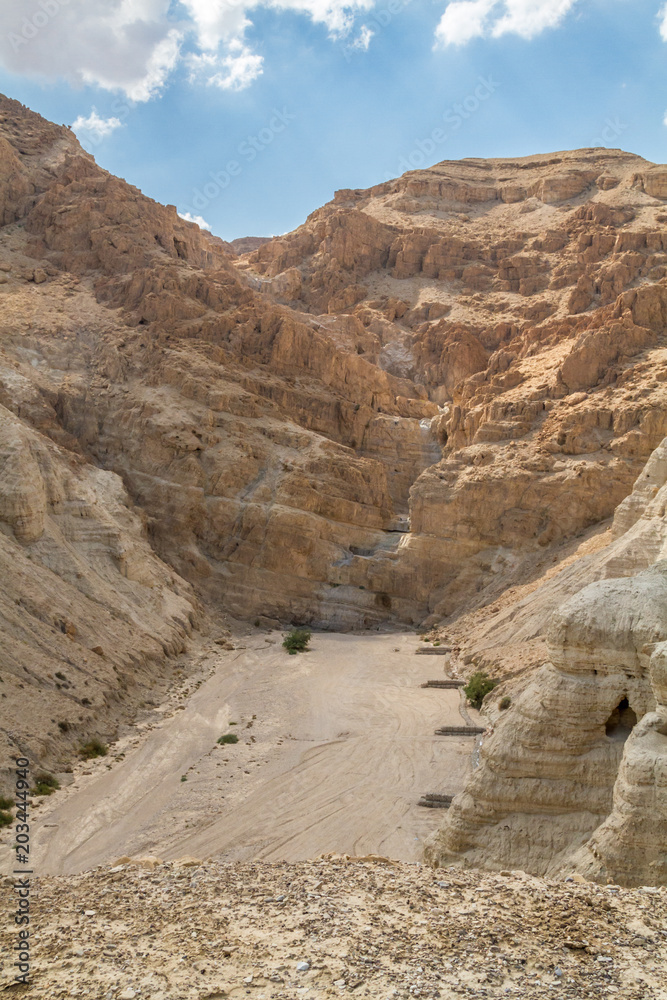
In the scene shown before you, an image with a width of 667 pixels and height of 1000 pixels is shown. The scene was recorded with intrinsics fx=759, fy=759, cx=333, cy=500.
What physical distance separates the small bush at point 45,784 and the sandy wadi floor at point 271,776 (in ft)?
Result: 1.32

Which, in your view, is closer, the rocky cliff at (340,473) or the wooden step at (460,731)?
the rocky cliff at (340,473)

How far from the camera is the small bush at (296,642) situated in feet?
117

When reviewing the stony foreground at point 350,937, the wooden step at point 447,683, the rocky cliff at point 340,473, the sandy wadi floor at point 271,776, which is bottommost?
the sandy wadi floor at point 271,776

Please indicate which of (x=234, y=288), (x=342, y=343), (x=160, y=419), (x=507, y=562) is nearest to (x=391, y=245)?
(x=342, y=343)

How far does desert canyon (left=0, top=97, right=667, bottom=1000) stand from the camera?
32.4ft

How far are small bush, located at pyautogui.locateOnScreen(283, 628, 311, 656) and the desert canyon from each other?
1.11 meters

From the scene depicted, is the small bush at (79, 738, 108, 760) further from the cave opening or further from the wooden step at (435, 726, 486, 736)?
the cave opening

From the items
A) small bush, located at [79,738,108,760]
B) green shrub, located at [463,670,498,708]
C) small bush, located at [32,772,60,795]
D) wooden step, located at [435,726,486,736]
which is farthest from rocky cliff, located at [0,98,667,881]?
wooden step, located at [435,726,486,736]

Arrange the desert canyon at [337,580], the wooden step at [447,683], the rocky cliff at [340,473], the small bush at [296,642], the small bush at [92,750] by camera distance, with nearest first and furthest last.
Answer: the desert canyon at [337,580] < the rocky cliff at [340,473] < the small bush at [92,750] < the wooden step at [447,683] < the small bush at [296,642]

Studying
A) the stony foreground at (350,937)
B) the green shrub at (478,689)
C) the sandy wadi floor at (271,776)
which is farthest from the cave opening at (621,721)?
the green shrub at (478,689)

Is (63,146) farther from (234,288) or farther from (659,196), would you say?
(659,196)

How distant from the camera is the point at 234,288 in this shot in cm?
5612

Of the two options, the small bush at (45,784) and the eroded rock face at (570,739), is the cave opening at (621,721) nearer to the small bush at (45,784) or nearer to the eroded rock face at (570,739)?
the eroded rock face at (570,739)

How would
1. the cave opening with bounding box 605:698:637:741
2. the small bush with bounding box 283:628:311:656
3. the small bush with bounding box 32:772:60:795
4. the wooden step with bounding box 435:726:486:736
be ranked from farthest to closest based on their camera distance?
the small bush with bounding box 283:628:311:656, the wooden step with bounding box 435:726:486:736, the small bush with bounding box 32:772:60:795, the cave opening with bounding box 605:698:637:741
